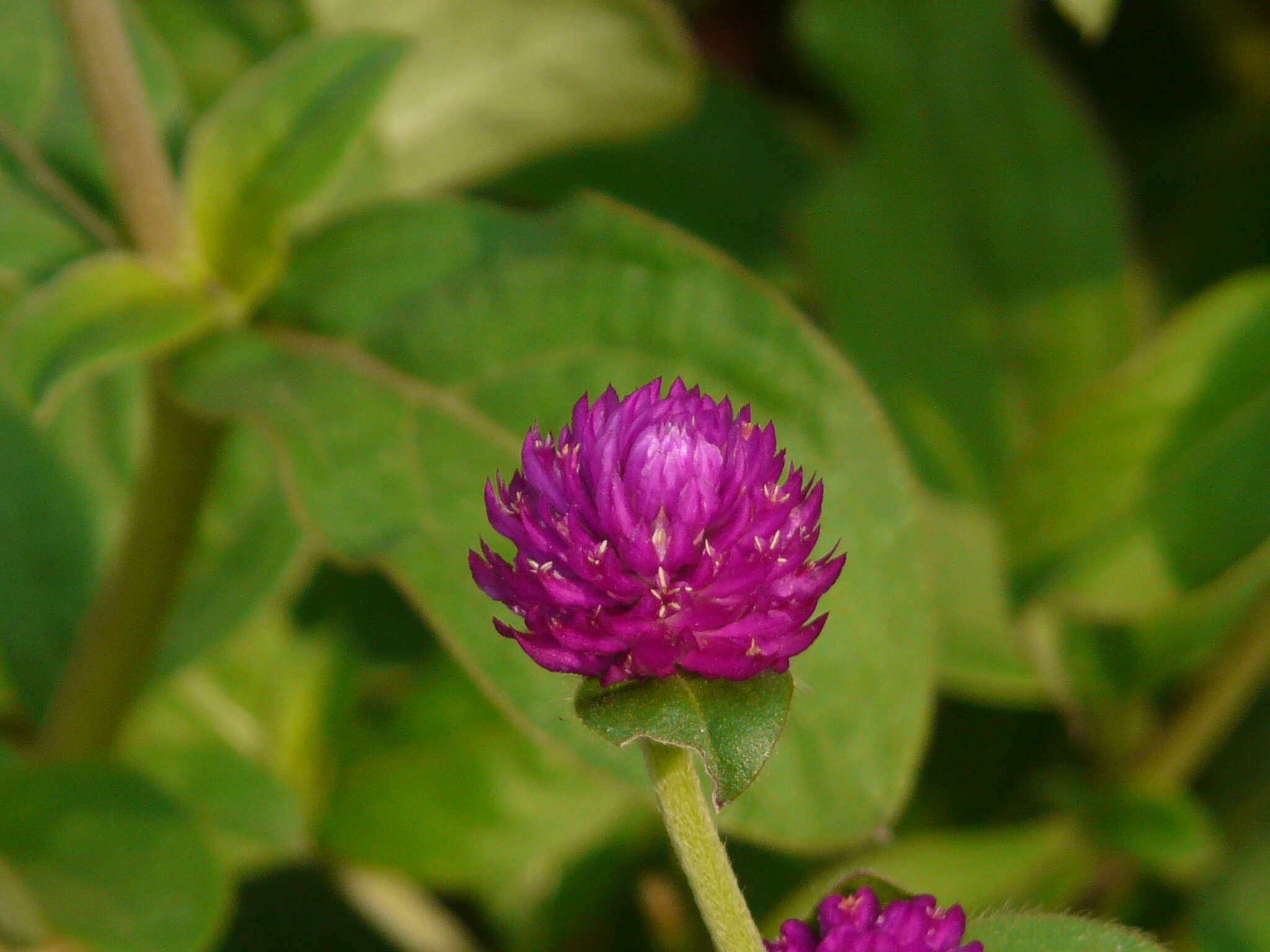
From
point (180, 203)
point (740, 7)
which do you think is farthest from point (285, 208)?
point (740, 7)

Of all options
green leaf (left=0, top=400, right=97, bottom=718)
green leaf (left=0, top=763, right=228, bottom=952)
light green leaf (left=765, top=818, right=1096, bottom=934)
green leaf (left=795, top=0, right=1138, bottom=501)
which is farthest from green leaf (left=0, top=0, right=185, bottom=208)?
light green leaf (left=765, top=818, right=1096, bottom=934)

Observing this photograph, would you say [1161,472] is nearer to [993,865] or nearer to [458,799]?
[993,865]

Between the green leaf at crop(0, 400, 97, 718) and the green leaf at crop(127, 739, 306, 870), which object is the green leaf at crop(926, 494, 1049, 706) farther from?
the green leaf at crop(0, 400, 97, 718)

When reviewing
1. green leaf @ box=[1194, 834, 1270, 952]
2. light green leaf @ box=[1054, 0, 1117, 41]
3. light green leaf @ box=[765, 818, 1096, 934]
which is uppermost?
light green leaf @ box=[1054, 0, 1117, 41]

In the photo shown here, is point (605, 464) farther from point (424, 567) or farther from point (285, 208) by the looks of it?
point (285, 208)

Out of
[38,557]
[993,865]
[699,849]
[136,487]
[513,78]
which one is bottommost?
[993,865]

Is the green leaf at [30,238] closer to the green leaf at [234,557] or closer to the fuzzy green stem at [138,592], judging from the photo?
the fuzzy green stem at [138,592]

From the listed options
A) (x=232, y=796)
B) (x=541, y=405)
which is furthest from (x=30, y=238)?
(x=232, y=796)
